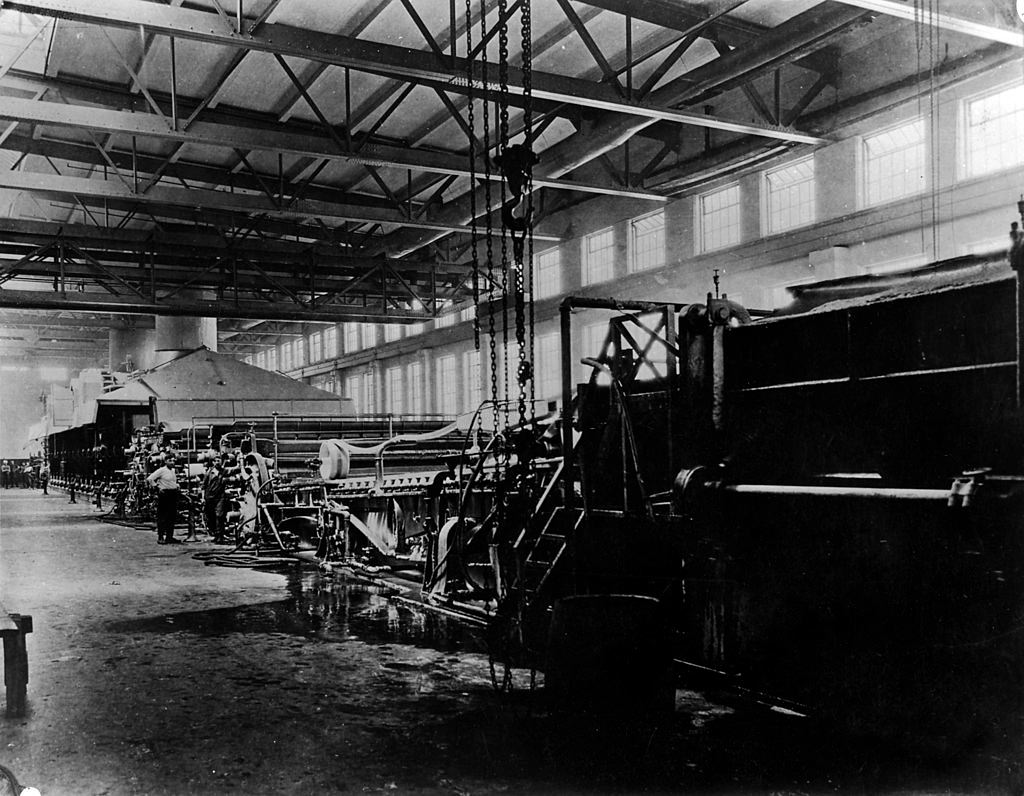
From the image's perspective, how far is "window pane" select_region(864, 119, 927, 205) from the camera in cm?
1119

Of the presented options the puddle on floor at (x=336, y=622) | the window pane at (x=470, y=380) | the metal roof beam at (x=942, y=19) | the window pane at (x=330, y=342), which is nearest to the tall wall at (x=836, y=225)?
the metal roof beam at (x=942, y=19)

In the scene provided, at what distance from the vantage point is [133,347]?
2833cm

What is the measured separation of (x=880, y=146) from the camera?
11.8m

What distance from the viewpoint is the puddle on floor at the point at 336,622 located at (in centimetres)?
638

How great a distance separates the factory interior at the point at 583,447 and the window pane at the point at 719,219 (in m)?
0.07

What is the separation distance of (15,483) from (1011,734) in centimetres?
4426

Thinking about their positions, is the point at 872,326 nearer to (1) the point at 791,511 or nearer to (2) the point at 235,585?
(1) the point at 791,511

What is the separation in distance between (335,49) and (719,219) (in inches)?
313

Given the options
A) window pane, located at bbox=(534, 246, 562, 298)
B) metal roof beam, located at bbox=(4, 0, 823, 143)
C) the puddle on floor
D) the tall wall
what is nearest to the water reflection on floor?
the puddle on floor

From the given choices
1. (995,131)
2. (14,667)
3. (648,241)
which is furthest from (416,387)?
(14,667)

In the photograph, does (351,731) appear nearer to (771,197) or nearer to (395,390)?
Answer: (771,197)

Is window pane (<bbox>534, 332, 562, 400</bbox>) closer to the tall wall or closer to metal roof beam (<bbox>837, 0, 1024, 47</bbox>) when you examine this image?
the tall wall

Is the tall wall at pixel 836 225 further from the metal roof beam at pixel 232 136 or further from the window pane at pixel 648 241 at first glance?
the metal roof beam at pixel 232 136

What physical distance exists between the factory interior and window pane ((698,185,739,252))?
0.24 feet
